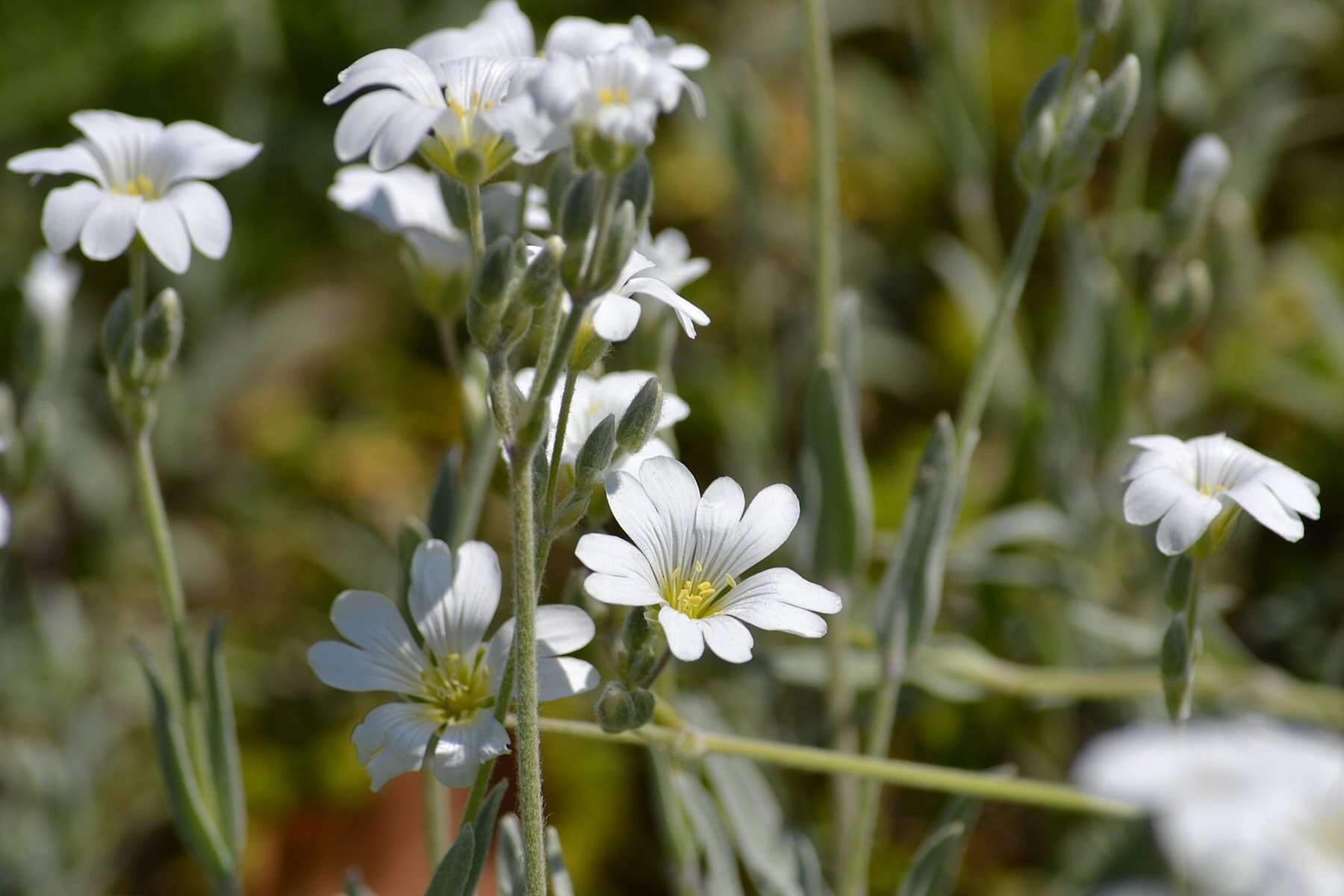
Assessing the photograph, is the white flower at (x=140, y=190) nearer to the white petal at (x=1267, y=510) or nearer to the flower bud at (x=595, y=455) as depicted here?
the flower bud at (x=595, y=455)

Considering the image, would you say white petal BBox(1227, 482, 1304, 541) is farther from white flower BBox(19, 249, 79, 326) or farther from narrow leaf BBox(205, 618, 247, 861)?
white flower BBox(19, 249, 79, 326)

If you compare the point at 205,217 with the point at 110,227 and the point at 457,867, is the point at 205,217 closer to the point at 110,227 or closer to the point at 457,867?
the point at 110,227

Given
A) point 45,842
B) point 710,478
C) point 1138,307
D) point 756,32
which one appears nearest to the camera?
point 45,842

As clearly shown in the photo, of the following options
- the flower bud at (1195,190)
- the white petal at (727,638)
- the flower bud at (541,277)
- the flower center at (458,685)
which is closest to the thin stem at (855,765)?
the flower center at (458,685)

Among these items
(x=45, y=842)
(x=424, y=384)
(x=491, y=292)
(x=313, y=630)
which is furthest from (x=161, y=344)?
(x=424, y=384)

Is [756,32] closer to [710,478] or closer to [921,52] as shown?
[921,52]
